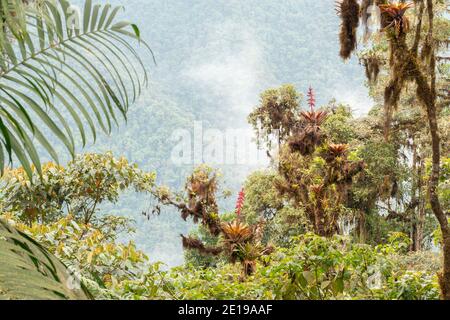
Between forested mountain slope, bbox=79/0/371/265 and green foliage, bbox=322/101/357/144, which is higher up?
forested mountain slope, bbox=79/0/371/265

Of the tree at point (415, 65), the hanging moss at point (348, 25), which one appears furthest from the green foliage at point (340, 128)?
the tree at point (415, 65)

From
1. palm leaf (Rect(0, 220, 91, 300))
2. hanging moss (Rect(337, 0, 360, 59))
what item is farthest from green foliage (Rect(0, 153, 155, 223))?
palm leaf (Rect(0, 220, 91, 300))

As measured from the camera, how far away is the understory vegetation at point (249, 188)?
3.46ft

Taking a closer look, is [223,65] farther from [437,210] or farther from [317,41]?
[437,210]

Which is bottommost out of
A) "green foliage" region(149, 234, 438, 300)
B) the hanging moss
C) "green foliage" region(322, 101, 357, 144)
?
"green foliage" region(149, 234, 438, 300)

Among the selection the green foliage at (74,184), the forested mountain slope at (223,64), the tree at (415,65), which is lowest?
the green foliage at (74,184)

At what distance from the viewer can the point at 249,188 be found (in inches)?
493

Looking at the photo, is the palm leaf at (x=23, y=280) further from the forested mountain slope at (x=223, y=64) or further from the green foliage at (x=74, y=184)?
the forested mountain slope at (x=223, y=64)

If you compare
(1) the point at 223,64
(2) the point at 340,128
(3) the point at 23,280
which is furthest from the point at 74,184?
(1) the point at 223,64

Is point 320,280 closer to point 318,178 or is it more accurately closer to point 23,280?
point 23,280

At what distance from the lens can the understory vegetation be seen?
3.46 ft

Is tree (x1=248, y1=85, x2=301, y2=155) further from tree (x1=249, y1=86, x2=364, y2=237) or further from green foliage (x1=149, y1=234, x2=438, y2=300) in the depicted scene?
green foliage (x1=149, y1=234, x2=438, y2=300)
